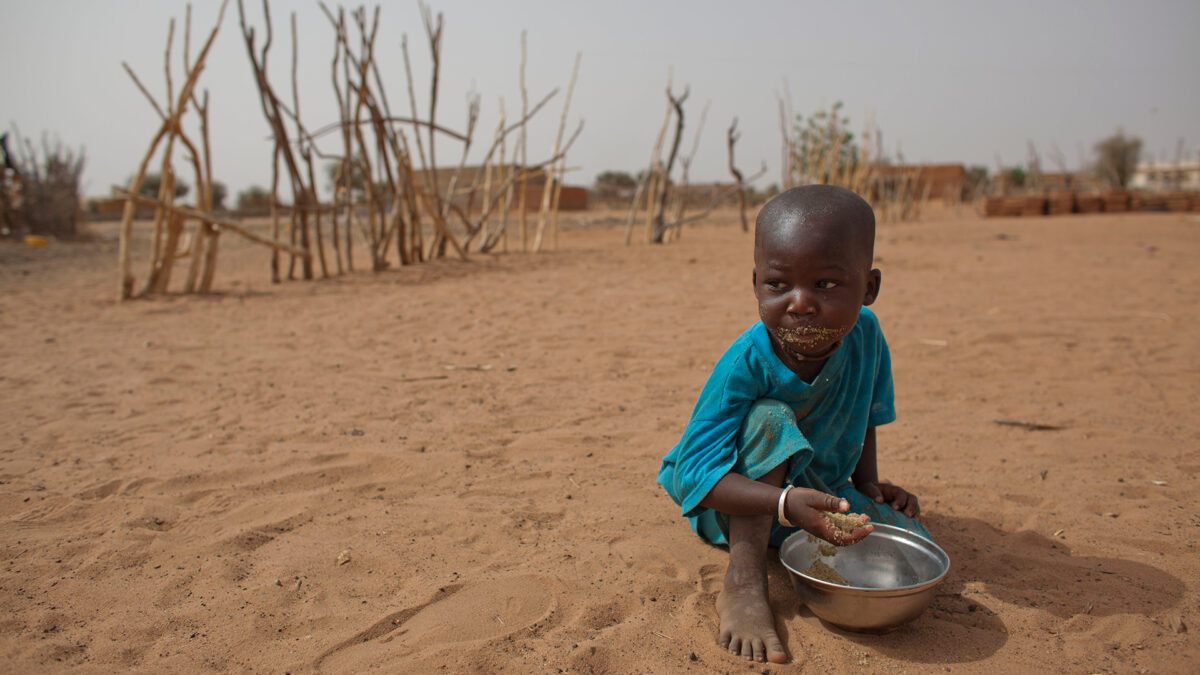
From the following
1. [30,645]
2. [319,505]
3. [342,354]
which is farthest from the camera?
[342,354]

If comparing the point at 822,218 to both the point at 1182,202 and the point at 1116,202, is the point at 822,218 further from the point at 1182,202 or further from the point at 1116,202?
the point at 1182,202

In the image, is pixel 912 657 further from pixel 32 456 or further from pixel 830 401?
pixel 32 456

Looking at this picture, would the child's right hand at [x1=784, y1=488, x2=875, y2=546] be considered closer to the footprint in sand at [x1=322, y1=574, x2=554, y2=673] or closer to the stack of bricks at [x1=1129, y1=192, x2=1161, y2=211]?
the footprint in sand at [x1=322, y1=574, x2=554, y2=673]

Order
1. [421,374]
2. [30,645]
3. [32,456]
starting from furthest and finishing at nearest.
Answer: [421,374] → [32,456] → [30,645]

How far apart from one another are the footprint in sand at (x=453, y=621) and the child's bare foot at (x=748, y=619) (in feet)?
1.21

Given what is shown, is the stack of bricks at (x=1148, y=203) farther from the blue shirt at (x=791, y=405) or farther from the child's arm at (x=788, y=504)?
the child's arm at (x=788, y=504)

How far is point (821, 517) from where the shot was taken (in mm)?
1370

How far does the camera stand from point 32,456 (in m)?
2.40

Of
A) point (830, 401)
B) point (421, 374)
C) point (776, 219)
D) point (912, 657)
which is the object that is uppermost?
point (776, 219)

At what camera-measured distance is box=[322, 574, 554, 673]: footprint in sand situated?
1.42 m

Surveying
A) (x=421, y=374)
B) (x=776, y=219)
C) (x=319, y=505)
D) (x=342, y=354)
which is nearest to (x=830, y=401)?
(x=776, y=219)

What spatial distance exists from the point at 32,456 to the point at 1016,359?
409 cm

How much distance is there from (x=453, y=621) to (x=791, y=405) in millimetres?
842

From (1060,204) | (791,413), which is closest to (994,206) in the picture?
(1060,204)
